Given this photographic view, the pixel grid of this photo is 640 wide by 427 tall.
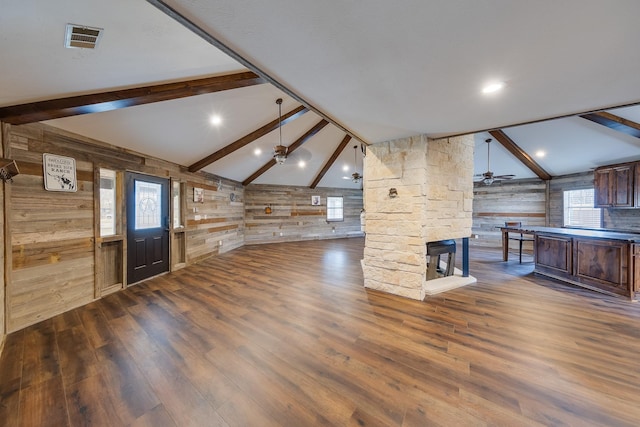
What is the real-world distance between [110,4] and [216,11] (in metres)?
1.01

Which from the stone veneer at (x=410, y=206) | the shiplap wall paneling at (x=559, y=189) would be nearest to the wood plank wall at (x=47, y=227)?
the stone veneer at (x=410, y=206)

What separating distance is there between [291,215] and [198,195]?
12.3 feet

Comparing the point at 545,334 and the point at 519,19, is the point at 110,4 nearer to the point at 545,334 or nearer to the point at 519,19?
the point at 519,19

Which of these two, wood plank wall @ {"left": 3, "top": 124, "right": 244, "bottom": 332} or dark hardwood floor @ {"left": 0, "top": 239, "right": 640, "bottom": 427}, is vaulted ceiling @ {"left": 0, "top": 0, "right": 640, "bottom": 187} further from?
dark hardwood floor @ {"left": 0, "top": 239, "right": 640, "bottom": 427}

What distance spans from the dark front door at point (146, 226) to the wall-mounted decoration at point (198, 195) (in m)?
0.69

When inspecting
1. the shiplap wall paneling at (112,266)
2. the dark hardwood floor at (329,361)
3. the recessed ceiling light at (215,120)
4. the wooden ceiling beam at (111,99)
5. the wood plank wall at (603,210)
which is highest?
the recessed ceiling light at (215,120)

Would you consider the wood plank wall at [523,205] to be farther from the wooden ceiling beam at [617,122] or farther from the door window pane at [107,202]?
the door window pane at [107,202]

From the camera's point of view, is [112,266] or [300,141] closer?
[112,266]

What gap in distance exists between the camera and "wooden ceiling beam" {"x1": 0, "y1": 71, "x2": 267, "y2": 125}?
7.66ft

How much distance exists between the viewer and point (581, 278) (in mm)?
3717

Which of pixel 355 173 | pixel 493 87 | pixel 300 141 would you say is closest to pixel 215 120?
pixel 300 141

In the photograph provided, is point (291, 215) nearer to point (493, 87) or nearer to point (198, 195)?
point (198, 195)

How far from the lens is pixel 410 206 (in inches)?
129

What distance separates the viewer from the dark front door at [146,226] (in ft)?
12.9
